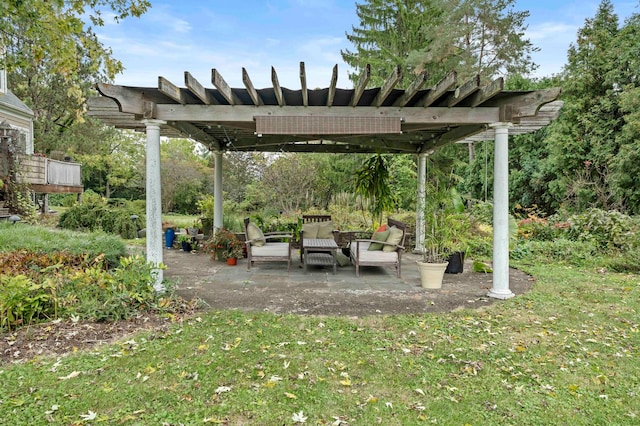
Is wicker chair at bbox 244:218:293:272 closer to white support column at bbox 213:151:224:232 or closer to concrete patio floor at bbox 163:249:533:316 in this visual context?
concrete patio floor at bbox 163:249:533:316

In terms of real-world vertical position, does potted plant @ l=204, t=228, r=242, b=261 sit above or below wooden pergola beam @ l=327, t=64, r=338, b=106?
below

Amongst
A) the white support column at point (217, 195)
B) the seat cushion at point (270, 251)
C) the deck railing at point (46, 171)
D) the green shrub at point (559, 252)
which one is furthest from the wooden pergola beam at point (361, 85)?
the deck railing at point (46, 171)

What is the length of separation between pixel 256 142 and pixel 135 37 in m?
4.94

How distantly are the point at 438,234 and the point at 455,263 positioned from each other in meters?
1.12

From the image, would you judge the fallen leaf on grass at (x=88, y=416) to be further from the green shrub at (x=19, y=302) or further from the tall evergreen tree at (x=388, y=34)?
the tall evergreen tree at (x=388, y=34)

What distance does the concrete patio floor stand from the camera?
421 centimetres

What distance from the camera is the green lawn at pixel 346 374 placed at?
7.22ft

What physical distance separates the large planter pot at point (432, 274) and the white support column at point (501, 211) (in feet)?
2.05

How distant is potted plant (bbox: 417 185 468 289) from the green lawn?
1148 millimetres

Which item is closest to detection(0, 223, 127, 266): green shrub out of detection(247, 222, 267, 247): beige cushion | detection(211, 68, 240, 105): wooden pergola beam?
detection(247, 222, 267, 247): beige cushion

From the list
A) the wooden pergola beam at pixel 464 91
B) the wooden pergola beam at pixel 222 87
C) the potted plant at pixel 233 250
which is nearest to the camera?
the wooden pergola beam at pixel 222 87

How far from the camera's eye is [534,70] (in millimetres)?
14867

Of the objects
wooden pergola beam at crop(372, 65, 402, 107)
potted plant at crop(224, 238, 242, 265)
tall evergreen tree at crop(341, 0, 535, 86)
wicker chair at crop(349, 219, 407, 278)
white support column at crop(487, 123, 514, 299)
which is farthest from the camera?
tall evergreen tree at crop(341, 0, 535, 86)

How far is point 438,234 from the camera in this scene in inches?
203
